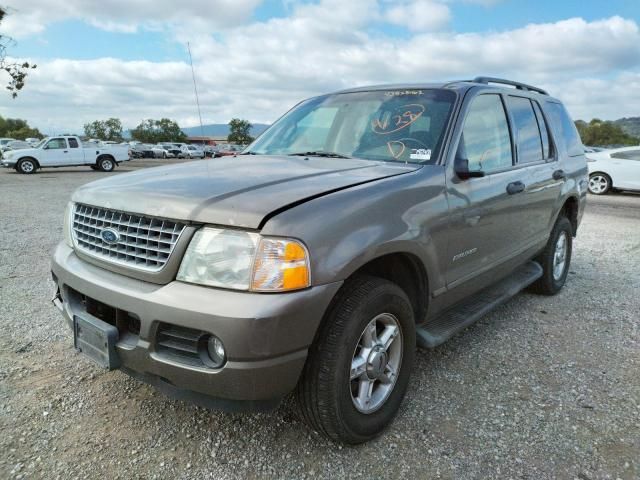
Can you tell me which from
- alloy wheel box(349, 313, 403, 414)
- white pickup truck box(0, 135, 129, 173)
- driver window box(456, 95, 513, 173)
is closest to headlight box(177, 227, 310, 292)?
alloy wheel box(349, 313, 403, 414)

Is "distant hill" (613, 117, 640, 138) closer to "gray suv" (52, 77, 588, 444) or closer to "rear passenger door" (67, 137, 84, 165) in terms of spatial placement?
"rear passenger door" (67, 137, 84, 165)

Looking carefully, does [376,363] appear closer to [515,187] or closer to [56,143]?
[515,187]

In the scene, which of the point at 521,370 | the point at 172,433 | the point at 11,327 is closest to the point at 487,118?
the point at 521,370

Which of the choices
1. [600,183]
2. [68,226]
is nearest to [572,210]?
[68,226]

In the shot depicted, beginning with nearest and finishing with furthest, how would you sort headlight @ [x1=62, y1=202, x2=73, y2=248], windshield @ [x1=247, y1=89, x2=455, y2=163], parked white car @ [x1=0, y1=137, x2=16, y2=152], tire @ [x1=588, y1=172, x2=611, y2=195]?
1. headlight @ [x1=62, y1=202, x2=73, y2=248]
2. windshield @ [x1=247, y1=89, x2=455, y2=163]
3. tire @ [x1=588, y1=172, x2=611, y2=195]
4. parked white car @ [x1=0, y1=137, x2=16, y2=152]

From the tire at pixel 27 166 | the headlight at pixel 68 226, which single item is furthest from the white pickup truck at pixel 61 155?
the headlight at pixel 68 226

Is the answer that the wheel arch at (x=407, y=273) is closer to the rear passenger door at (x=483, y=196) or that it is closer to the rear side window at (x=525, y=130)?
the rear passenger door at (x=483, y=196)

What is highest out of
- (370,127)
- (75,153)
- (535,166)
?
(370,127)

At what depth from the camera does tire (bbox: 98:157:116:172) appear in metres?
23.6

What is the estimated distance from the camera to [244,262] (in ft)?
6.44

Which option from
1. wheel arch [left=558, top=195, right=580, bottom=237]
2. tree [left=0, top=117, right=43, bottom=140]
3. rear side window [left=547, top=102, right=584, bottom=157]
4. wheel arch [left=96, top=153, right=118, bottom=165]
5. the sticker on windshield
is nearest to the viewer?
the sticker on windshield

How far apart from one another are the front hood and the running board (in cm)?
96

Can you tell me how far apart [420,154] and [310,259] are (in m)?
1.29

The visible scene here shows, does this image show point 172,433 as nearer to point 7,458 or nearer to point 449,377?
point 7,458
